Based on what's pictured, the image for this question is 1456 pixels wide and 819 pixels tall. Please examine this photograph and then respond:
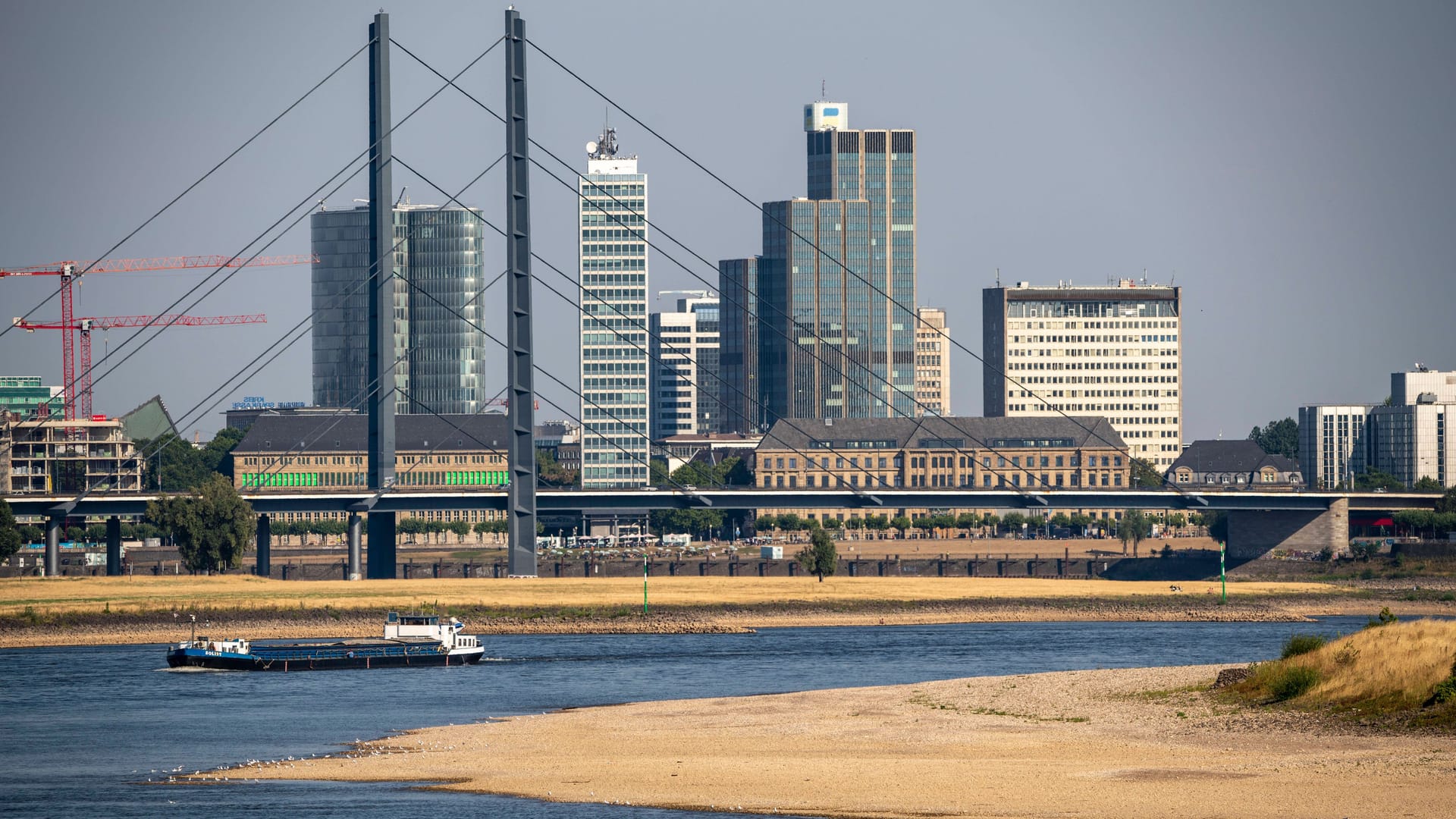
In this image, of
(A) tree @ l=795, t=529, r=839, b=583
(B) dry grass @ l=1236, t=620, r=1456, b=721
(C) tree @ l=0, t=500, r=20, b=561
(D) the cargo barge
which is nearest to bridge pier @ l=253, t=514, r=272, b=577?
(C) tree @ l=0, t=500, r=20, b=561

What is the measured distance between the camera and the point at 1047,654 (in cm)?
9888

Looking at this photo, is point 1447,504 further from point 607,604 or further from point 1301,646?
point 1301,646

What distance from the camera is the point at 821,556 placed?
480ft

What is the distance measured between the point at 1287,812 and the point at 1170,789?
3.92 metres

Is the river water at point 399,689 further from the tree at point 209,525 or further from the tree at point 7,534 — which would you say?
the tree at point 7,534

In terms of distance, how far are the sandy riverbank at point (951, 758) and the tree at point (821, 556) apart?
7152cm

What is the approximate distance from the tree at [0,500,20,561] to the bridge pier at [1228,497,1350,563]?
104 metres

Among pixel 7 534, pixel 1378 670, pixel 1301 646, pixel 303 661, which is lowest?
pixel 303 661

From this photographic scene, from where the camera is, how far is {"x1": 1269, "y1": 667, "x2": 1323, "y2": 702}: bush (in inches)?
2376

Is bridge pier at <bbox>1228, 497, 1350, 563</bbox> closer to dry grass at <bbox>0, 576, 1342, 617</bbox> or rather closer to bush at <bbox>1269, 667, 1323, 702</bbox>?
dry grass at <bbox>0, 576, 1342, 617</bbox>

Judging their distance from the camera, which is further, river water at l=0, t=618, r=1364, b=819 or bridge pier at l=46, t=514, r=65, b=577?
bridge pier at l=46, t=514, r=65, b=577

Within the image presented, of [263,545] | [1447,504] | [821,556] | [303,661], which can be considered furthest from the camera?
[1447,504]

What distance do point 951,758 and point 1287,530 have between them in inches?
5017

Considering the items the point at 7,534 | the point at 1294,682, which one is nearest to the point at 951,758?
the point at 1294,682
